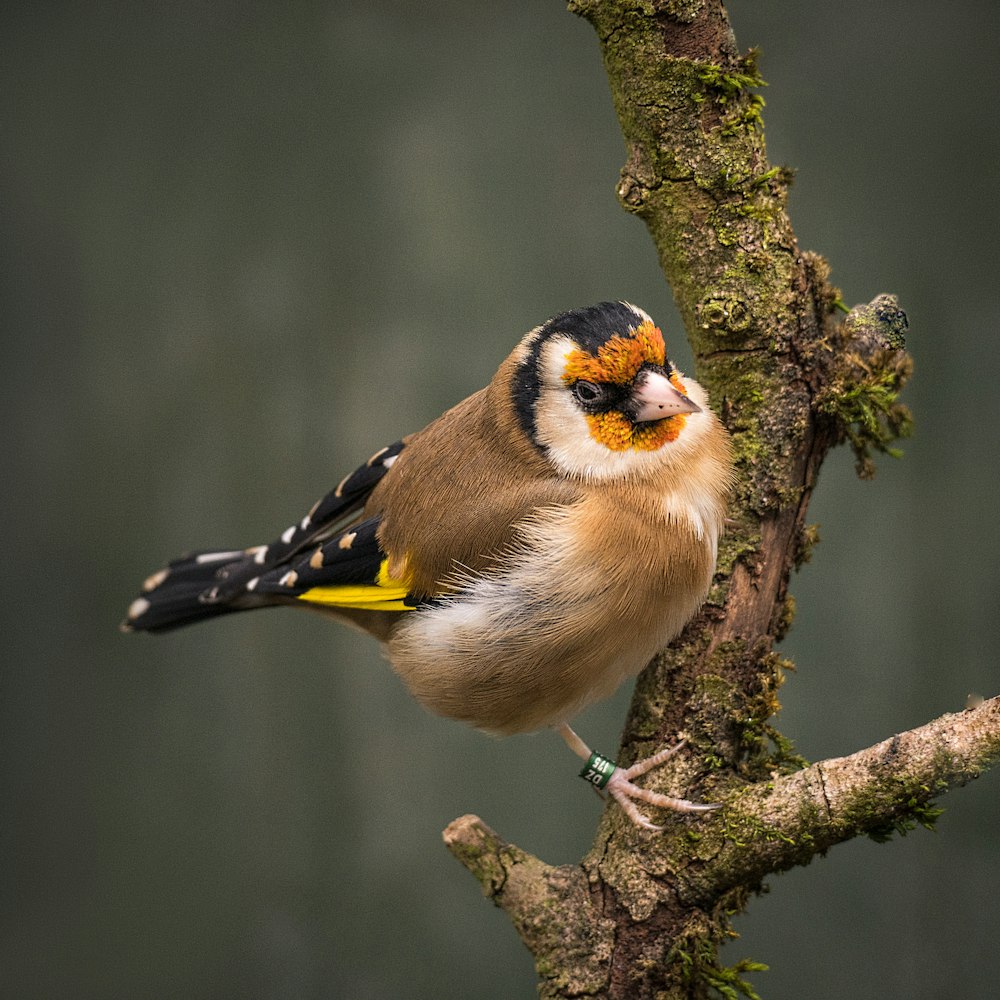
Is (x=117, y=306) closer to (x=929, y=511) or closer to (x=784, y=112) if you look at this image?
(x=784, y=112)

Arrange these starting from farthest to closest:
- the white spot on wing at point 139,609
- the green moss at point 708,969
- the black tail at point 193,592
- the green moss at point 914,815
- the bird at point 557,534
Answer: the white spot on wing at point 139,609, the black tail at point 193,592, the bird at point 557,534, the green moss at point 708,969, the green moss at point 914,815

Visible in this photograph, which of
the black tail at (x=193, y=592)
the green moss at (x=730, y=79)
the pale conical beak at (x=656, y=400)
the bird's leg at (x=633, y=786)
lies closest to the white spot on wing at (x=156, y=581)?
the black tail at (x=193, y=592)

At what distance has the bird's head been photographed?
1934 millimetres

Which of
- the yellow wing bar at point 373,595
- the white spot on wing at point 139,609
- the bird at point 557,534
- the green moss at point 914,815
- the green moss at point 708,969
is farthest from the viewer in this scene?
the white spot on wing at point 139,609

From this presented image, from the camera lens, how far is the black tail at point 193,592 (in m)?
2.50

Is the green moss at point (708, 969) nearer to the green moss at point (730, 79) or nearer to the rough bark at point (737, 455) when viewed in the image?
the rough bark at point (737, 455)

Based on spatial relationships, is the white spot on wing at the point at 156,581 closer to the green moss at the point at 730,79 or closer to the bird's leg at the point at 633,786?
the bird's leg at the point at 633,786

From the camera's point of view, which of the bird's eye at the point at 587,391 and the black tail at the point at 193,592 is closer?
the bird's eye at the point at 587,391

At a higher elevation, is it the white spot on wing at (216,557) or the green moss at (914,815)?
the white spot on wing at (216,557)

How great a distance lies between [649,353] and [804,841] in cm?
84

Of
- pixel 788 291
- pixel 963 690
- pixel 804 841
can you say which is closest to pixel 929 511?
pixel 963 690

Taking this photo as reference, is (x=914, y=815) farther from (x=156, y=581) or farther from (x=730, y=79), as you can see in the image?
(x=156, y=581)

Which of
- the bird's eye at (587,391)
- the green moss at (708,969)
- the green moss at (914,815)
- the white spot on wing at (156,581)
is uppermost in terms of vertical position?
the white spot on wing at (156,581)

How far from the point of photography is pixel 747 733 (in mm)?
1989
